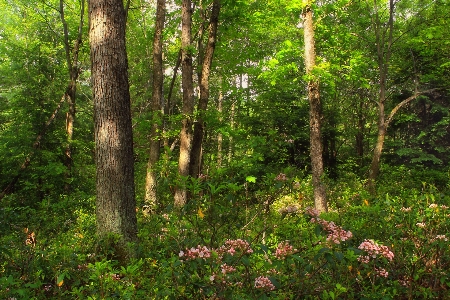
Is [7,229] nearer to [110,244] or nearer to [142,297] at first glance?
[110,244]

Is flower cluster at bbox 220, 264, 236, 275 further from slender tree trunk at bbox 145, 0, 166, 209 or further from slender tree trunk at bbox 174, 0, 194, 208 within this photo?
slender tree trunk at bbox 145, 0, 166, 209

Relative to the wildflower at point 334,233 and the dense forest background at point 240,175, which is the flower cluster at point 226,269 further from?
the wildflower at point 334,233

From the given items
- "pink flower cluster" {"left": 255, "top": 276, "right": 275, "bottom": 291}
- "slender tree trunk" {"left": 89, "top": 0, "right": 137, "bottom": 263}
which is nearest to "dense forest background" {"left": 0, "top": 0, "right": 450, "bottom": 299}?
"pink flower cluster" {"left": 255, "top": 276, "right": 275, "bottom": 291}

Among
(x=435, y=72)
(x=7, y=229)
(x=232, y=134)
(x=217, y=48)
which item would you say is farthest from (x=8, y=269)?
(x=435, y=72)

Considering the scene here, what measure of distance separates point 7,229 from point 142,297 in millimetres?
3789

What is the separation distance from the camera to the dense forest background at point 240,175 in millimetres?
2879

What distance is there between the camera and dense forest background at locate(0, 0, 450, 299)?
9.45ft

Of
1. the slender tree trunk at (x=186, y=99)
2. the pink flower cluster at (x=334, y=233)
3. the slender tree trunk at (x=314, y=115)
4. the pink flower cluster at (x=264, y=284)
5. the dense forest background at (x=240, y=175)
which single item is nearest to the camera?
the pink flower cluster at (x=264, y=284)

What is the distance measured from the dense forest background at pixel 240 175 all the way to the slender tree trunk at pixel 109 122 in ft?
0.69

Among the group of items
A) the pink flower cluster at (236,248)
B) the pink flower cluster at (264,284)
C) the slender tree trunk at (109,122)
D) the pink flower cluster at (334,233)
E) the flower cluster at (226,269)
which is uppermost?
the slender tree trunk at (109,122)

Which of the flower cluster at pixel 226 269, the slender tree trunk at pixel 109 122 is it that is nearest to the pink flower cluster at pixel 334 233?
the flower cluster at pixel 226 269

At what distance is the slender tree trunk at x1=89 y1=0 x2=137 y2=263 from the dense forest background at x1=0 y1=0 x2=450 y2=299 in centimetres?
21

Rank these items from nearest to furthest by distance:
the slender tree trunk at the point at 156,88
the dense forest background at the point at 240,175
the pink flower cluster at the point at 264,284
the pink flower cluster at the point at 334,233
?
the pink flower cluster at the point at 264,284 < the pink flower cluster at the point at 334,233 < the dense forest background at the point at 240,175 < the slender tree trunk at the point at 156,88

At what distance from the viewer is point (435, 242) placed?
315cm
